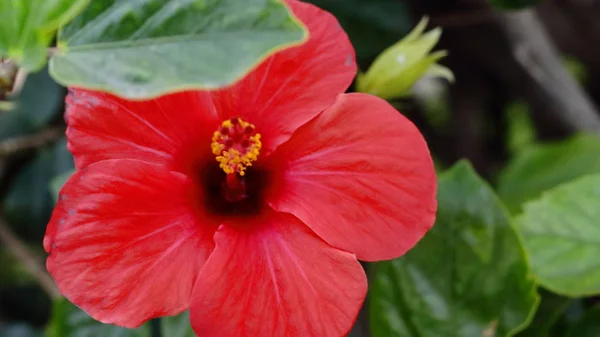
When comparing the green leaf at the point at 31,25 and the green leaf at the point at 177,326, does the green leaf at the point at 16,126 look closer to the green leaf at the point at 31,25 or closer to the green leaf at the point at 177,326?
the green leaf at the point at 177,326

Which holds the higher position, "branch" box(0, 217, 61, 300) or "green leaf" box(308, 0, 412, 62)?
"green leaf" box(308, 0, 412, 62)

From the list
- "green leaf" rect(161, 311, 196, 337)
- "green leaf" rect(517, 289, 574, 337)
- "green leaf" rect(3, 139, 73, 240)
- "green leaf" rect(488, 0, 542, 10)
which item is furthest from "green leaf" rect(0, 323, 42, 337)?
"green leaf" rect(488, 0, 542, 10)

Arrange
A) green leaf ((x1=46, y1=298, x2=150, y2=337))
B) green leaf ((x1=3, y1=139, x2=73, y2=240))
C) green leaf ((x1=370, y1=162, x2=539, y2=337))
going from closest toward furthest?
green leaf ((x1=370, y1=162, x2=539, y2=337)) → green leaf ((x1=46, y1=298, x2=150, y2=337)) → green leaf ((x1=3, y1=139, x2=73, y2=240))

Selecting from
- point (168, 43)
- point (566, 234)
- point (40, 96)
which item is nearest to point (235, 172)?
point (168, 43)

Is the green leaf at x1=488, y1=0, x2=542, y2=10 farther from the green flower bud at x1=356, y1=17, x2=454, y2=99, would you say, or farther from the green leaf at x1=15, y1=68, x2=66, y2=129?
the green leaf at x1=15, y1=68, x2=66, y2=129

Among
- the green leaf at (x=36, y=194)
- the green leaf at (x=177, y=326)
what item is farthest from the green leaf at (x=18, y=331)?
the green leaf at (x=177, y=326)

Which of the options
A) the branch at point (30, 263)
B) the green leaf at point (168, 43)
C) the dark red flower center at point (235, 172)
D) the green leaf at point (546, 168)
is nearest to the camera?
the green leaf at point (168, 43)
